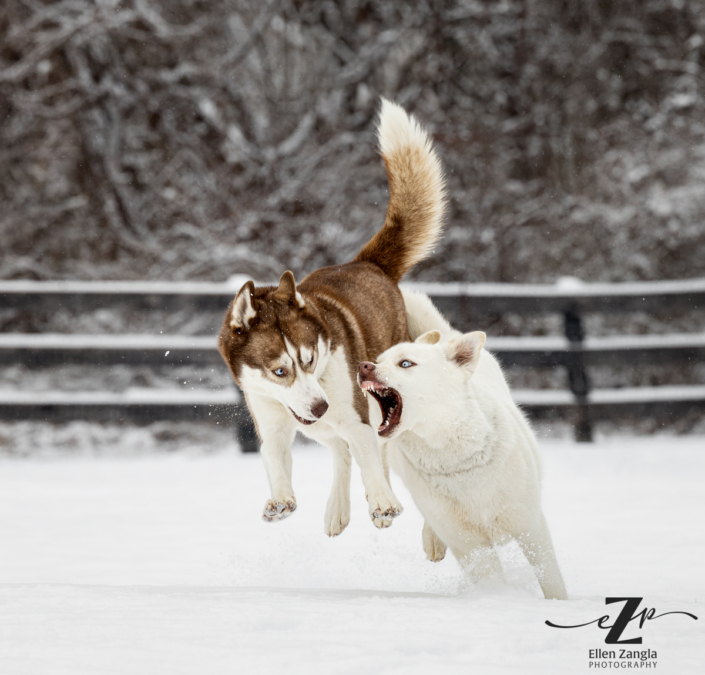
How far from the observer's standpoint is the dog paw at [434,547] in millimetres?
3400

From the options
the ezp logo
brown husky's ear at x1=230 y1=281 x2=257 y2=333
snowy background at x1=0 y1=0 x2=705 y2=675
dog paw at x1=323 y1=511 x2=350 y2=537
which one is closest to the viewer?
the ezp logo

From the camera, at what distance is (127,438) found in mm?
8078

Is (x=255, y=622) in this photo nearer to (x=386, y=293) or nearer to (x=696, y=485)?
(x=386, y=293)

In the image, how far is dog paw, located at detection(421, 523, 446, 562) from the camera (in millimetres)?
3400

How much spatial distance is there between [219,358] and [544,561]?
400 cm

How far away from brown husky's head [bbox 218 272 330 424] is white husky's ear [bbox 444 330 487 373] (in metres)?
0.49

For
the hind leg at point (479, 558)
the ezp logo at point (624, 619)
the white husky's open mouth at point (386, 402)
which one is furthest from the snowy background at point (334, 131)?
the ezp logo at point (624, 619)

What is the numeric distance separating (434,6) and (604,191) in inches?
131

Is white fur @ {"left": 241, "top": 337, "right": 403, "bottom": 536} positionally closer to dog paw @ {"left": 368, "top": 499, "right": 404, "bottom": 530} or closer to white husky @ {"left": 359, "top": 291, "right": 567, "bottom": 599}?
dog paw @ {"left": 368, "top": 499, "right": 404, "bottom": 530}

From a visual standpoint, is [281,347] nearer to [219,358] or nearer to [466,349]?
[466,349]

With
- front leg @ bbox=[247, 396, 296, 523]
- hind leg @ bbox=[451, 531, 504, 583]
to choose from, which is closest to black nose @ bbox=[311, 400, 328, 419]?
front leg @ bbox=[247, 396, 296, 523]

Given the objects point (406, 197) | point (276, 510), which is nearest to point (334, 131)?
point (406, 197)

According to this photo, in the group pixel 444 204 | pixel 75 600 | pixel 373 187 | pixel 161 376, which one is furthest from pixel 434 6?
pixel 75 600

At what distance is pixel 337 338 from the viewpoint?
3250 millimetres
